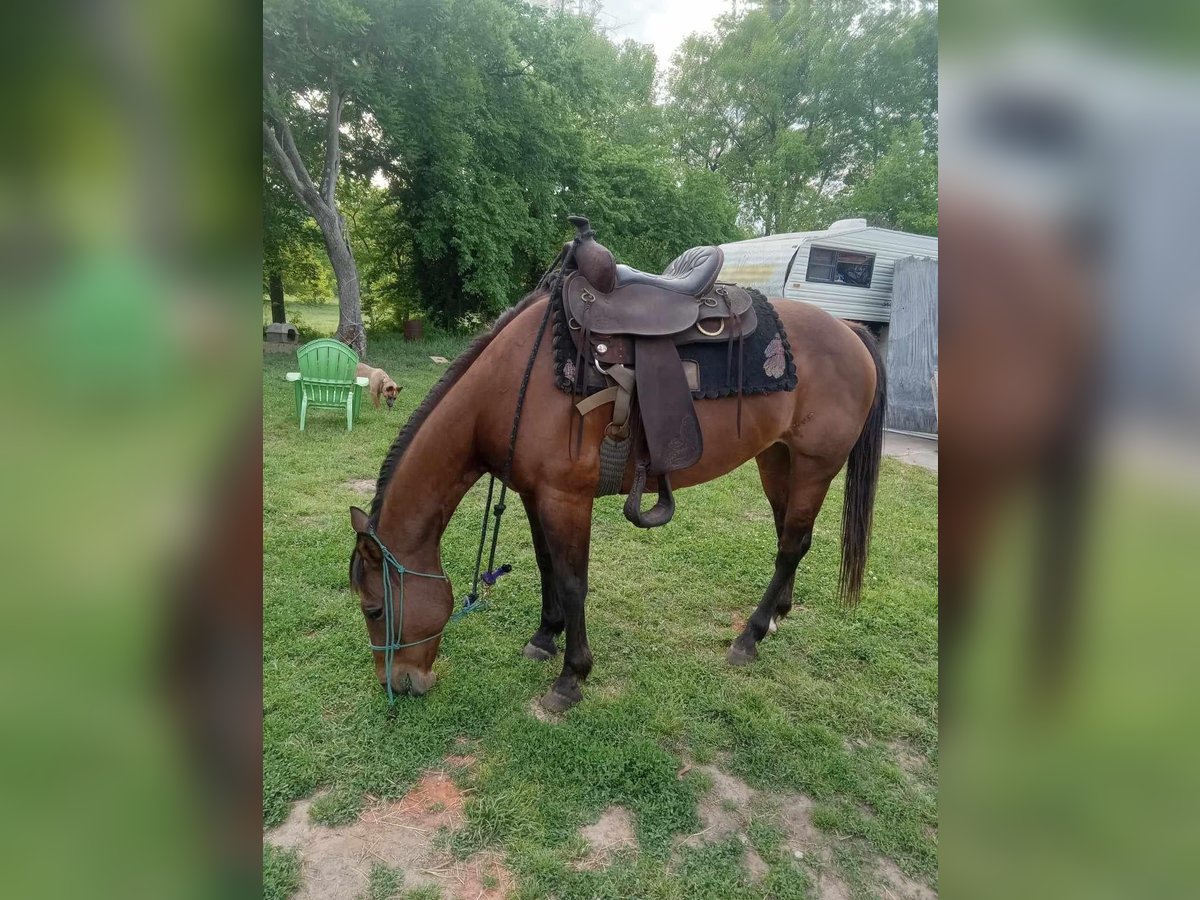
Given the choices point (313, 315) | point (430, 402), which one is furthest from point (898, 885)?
point (313, 315)

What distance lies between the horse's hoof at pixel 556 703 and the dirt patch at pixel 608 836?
557 millimetres

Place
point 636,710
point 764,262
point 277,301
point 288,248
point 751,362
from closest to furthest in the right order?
point 636,710
point 751,362
point 764,262
point 288,248
point 277,301

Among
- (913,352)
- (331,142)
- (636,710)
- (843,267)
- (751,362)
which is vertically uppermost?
(331,142)

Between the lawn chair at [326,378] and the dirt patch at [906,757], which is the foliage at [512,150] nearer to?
the lawn chair at [326,378]

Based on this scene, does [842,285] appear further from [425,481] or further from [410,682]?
[410,682]

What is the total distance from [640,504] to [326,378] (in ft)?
18.8

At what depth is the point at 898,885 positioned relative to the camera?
1928mm

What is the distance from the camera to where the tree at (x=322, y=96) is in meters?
10.2

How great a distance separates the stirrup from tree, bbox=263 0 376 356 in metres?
10.6

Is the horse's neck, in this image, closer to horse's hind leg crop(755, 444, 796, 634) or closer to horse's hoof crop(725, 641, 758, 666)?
horse's hoof crop(725, 641, 758, 666)
